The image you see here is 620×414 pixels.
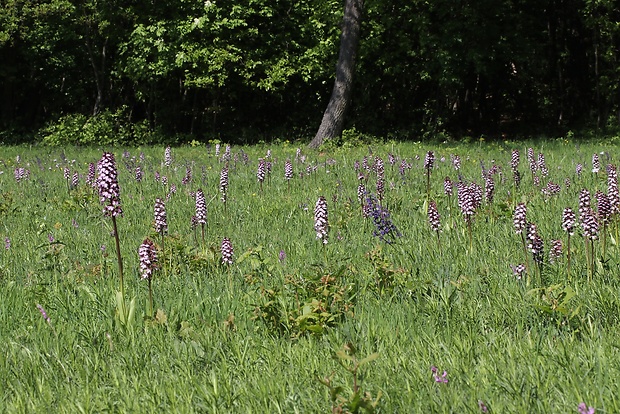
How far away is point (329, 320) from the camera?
3.48m

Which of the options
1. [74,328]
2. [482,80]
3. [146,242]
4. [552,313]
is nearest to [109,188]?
[146,242]

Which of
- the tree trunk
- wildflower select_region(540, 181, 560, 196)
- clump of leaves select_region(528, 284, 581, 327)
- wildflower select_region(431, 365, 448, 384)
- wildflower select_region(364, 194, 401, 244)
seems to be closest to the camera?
wildflower select_region(431, 365, 448, 384)

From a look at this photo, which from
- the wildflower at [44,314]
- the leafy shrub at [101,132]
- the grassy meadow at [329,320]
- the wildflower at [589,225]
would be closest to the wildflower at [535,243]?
the grassy meadow at [329,320]

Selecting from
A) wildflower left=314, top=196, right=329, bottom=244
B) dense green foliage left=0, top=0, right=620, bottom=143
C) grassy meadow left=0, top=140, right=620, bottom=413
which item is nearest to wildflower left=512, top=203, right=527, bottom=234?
grassy meadow left=0, top=140, right=620, bottom=413

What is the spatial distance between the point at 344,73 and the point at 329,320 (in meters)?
15.0

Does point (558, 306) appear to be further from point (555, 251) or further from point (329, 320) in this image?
point (329, 320)

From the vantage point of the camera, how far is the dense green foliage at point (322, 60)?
68.4 ft

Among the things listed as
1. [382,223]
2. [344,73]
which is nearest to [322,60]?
[344,73]

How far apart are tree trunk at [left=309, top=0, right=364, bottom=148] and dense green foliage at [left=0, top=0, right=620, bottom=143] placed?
7.90ft

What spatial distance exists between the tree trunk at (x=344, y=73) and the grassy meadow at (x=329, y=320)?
11.2 metres

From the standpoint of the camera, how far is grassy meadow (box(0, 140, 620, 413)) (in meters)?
2.62

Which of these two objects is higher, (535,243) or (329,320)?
(535,243)

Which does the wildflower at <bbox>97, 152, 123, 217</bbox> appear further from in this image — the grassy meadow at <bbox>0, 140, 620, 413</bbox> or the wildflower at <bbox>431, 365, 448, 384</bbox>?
the wildflower at <bbox>431, 365, 448, 384</bbox>

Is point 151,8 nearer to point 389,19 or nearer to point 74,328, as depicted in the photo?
point 389,19
